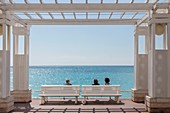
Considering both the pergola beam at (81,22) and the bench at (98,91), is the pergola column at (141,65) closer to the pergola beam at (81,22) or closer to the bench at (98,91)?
the pergola beam at (81,22)

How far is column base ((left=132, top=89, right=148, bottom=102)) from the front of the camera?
1608 cm

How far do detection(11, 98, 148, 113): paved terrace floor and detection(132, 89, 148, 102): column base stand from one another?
71 centimetres

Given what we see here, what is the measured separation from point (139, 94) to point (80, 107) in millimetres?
3348

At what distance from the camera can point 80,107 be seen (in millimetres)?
14047

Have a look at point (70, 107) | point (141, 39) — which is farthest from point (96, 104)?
point (141, 39)

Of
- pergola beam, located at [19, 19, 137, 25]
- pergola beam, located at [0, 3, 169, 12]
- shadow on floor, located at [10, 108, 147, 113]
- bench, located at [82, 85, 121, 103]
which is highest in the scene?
pergola beam, located at [0, 3, 169, 12]

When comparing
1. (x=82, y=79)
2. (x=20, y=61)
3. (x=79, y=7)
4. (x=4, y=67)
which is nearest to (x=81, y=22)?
(x=20, y=61)

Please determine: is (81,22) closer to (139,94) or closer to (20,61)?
(20,61)

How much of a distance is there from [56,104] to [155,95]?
447 cm

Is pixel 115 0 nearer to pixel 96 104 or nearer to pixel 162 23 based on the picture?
pixel 162 23

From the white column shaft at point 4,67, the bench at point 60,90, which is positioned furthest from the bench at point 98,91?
the white column shaft at point 4,67

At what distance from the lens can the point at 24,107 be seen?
14203mm

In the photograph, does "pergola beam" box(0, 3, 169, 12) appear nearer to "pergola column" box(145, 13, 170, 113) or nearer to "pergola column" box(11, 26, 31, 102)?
"pergola column" box(145, 13, 170, 113)

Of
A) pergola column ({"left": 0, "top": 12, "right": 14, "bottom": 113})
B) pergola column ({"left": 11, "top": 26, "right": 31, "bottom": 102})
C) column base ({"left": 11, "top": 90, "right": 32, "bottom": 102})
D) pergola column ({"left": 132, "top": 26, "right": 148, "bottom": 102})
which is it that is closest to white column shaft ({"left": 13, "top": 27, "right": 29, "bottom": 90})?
pergola column ({"left": 11, "top": 26, "right": 31, "bottom": 102})
